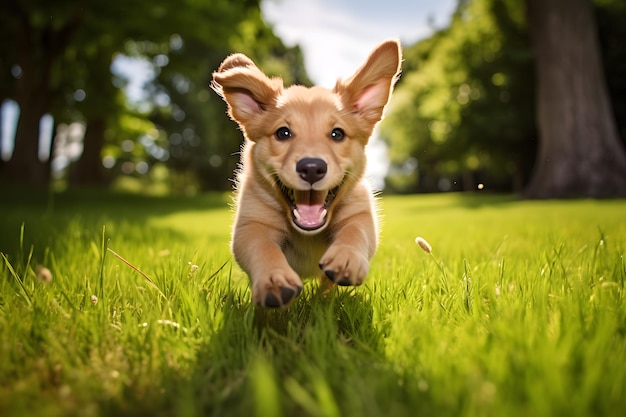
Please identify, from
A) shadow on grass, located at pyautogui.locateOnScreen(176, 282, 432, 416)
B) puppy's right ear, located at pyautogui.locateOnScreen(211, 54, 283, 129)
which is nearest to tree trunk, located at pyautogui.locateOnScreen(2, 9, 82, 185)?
puppy's right ear, located at pyautogui.locateOnScreen(211, 54, 283, 129)

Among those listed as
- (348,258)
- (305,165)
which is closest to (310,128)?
(305,165)

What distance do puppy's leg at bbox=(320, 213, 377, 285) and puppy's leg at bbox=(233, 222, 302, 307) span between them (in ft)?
0.54

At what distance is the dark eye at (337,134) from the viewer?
9.38ft

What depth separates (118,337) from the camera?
2.04 m

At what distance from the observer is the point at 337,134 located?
2.88 meters

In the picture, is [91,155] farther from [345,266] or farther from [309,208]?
[345,266]

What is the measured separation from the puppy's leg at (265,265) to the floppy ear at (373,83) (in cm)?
98

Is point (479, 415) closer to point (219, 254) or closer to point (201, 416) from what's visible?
point (201, 416)

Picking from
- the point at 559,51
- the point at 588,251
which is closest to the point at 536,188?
the point at 559,51

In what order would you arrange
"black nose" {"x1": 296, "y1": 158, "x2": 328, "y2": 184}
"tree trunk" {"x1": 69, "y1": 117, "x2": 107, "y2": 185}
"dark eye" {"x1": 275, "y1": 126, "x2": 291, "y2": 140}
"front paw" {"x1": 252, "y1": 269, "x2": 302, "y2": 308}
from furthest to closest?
1. "tree trunk" {"x1": 69, "y1": 117, "x2": 107, "y2": 185}
2. "dark eye" {"x1": 275, "y1": 126, "x2": 291, "y2": 140}
3. "black nose" {"x1": 296, "y1": 158, "x2": 328, "y2": 184}
4. "front paw" {"x1": 252, "y1": 269, "x2": 302, "y2": 308}

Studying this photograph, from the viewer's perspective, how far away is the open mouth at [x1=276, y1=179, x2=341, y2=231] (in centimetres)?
264

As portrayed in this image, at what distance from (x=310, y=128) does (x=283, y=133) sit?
165mm

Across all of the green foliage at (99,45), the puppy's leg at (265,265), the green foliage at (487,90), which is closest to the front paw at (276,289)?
the puppy's leg at (265,265)

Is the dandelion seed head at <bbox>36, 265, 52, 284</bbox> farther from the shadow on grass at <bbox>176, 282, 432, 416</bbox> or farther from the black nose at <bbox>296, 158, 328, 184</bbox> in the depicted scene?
the black nose at <bbox>296, 158, 328, 184</bbox>
